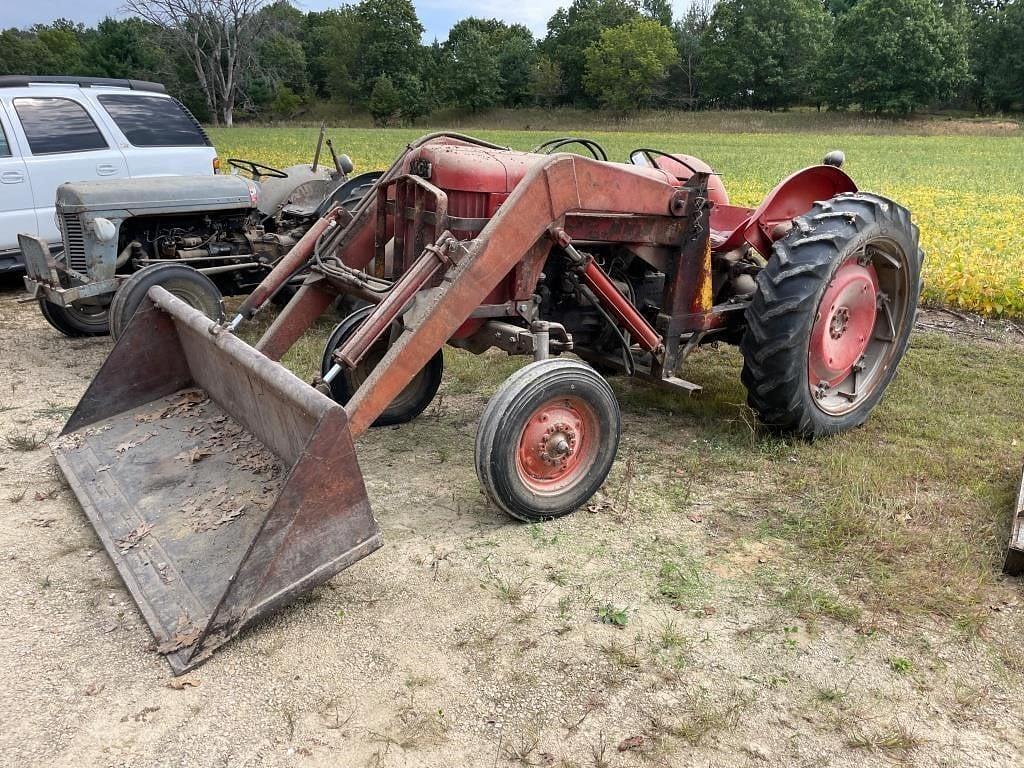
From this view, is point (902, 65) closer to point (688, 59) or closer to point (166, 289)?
point (688, 59)

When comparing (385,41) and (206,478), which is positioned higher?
(385,41)

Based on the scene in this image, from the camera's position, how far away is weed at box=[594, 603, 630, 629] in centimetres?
303

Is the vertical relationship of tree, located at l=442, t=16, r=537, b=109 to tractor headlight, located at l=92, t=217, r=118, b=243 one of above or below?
above

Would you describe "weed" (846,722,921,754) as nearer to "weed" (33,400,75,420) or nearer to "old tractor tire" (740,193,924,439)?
"old tractor tire" (740,193,924,439)

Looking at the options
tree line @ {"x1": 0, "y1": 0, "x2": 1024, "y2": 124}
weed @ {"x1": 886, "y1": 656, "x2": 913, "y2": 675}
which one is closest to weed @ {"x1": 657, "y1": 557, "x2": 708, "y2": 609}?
weed @ {"x1": 886, "y1": 656, "x2": 913, "y2": 675}

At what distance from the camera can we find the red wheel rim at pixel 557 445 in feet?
11.9

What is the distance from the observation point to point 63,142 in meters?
7.80

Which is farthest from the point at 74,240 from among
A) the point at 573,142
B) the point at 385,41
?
the point at 385,41

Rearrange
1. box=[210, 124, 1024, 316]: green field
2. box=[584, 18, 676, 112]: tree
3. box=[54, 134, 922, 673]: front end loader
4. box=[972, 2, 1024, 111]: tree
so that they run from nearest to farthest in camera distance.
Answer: box=[54, 134, 922, 673]: front end loader < box=[210, 124, 1024, 316]: green field < box=[972, 2, 1024, 111]: tree < box=[584, 18, 676, 112]: tree

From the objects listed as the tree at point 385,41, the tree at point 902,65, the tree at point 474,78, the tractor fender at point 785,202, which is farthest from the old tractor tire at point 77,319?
the tree at point 385,41

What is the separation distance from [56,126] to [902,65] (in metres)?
55.3

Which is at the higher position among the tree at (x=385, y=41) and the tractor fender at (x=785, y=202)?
the tree at (x=385, y=41)

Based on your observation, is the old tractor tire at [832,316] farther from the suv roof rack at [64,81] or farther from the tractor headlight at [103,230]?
the suv roof rack at [64,81]

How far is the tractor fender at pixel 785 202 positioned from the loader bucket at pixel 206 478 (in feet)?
9.43
